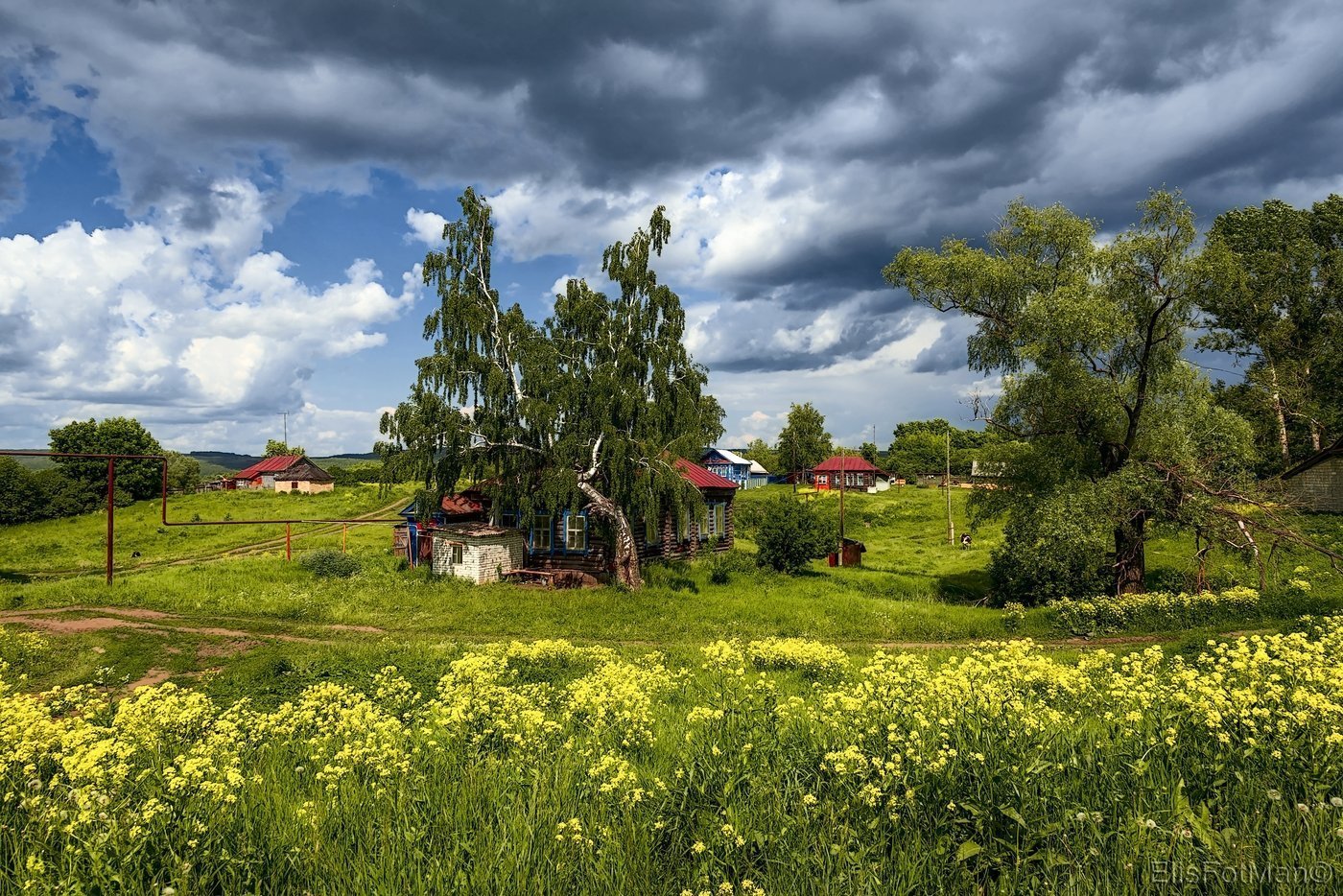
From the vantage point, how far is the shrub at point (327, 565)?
29.3 m

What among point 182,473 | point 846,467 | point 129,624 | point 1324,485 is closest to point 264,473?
point 182,473

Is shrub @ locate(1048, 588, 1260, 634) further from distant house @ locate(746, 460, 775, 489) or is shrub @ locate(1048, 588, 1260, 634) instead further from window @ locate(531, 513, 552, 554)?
distant house @ locate(746, 460, 775, 489)

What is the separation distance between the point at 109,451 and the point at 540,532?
2737 inches

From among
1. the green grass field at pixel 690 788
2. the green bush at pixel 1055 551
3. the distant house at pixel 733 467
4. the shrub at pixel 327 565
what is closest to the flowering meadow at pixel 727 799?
the green grass field at pixel 690 788

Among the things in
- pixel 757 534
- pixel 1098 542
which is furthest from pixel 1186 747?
pixel 757 534

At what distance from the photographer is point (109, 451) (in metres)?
73.0

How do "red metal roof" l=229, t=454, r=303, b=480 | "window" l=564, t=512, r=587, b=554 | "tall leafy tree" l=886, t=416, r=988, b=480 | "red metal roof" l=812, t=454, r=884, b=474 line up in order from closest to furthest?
1. "window" l=564, t=512, r=587, b=554
2. "red metal roof" l=229, t=454, r=303, b=480
3. "red metal roof" l=812, t=454, r=884, b=474
4. "tall leafy tree" l=886, t=416, r=988, b=480

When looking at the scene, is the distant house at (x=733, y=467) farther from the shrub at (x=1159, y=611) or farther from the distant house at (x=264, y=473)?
the shrub at (x=1159, y=611)

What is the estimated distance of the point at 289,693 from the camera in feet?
41.1

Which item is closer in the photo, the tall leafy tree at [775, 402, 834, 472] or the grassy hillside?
the grassy hillside

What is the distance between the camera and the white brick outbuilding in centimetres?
2941

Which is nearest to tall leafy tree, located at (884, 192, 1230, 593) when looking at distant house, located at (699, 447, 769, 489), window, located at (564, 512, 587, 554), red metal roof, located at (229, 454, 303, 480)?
window, located at (564, 512, 587, 554)

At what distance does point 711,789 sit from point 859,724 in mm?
1684

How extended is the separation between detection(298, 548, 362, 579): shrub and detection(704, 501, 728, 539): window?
61.0 feet
